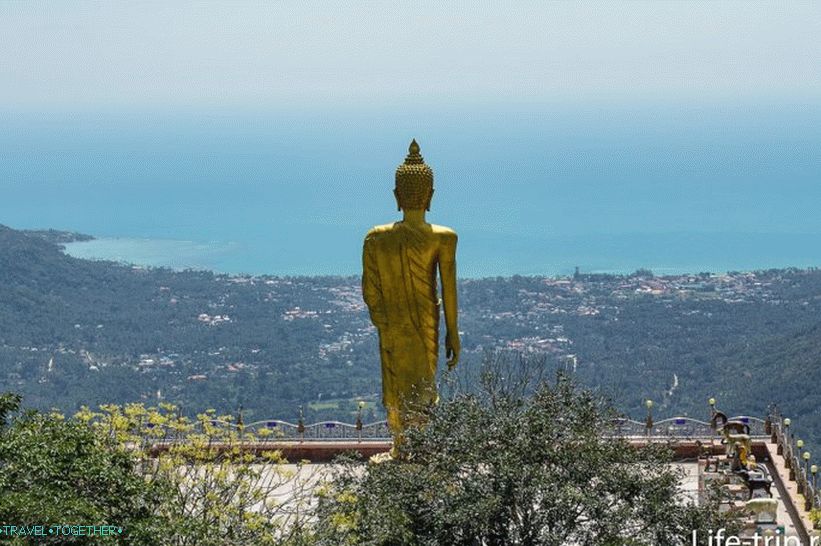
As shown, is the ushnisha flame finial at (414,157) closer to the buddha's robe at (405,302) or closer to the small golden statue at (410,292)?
the small golden statue at (410,292)

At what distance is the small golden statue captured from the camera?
1939cm

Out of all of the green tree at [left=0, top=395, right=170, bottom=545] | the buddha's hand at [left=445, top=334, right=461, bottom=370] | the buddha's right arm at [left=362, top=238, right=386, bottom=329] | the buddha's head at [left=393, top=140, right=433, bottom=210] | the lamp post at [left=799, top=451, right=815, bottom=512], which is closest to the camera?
the green tree at [left=0, top=395, right=170, bottom=545]

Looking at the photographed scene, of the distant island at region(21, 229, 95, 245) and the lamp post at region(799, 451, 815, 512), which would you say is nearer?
the lamp post at region(799, 451, 815, 512)

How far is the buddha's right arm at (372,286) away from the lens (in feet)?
64.4

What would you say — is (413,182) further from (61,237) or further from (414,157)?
(61,237)

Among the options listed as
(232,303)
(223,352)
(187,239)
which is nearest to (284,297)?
(232,303)

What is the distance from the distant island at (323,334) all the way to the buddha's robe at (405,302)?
3491 centimetres

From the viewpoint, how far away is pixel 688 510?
52.4 ft

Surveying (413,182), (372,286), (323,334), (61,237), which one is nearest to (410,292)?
(372,286)

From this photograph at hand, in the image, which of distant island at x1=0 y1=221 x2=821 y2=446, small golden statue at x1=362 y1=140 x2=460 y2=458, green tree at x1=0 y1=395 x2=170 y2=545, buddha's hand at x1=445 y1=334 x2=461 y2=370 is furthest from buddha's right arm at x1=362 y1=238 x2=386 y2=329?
distant island at x1=0 y1=221 x2=821 y2=446

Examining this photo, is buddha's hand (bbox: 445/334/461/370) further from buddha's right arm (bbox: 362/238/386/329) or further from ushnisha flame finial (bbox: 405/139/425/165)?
ushnisha flame finial (bbox: 405/139/425/165)

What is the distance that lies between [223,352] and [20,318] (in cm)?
1121

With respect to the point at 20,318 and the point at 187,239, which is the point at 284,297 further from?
the point at 187,239

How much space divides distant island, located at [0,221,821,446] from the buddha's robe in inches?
1374
